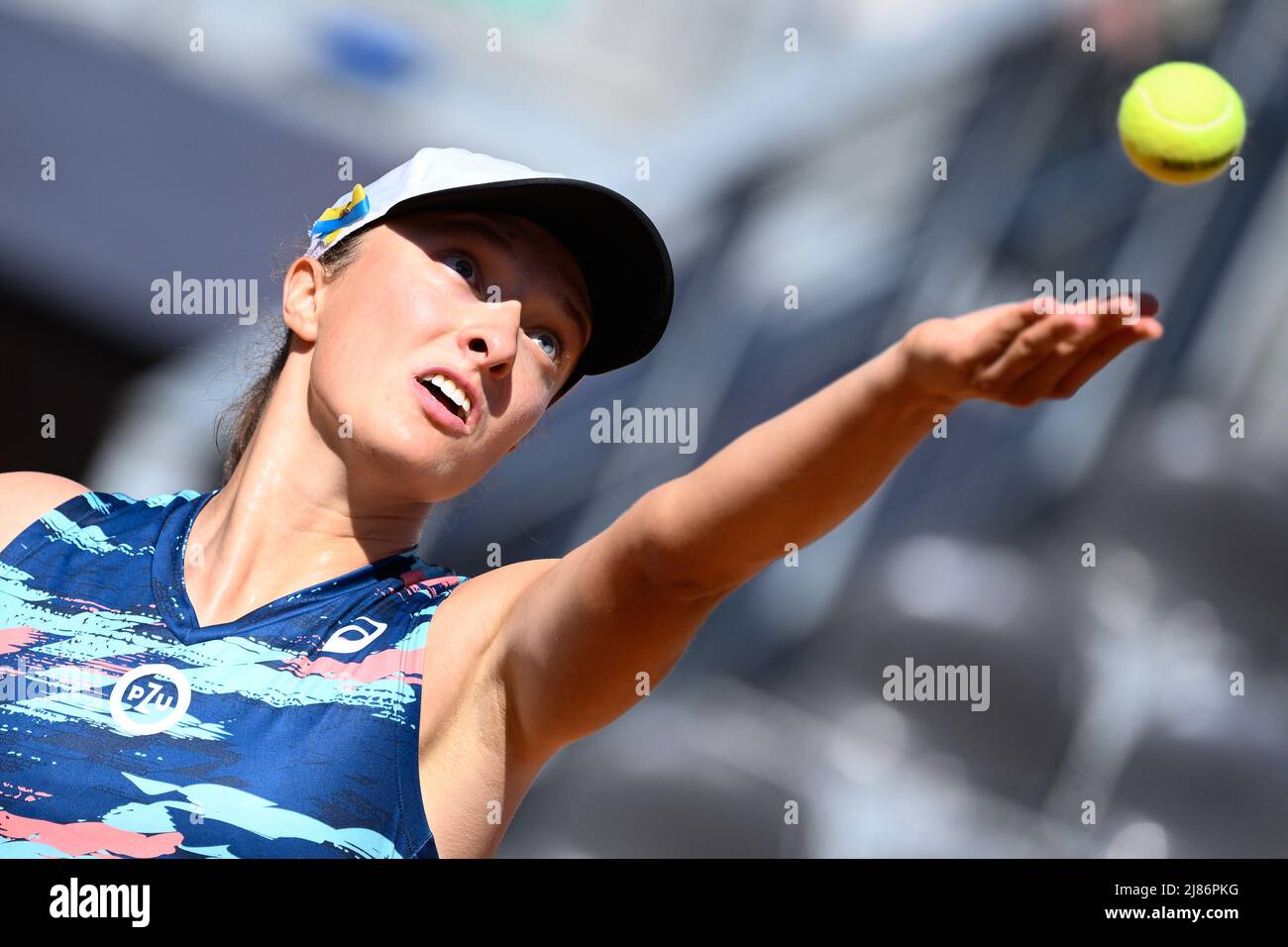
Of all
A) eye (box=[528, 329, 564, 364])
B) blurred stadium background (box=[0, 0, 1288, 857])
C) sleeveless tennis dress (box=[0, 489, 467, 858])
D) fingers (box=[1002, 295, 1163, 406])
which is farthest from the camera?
blurred stadium background (box=[0, 0, 1288, 857])

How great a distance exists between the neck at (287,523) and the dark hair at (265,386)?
0.15 m

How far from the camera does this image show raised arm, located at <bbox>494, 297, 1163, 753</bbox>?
1.17 metres

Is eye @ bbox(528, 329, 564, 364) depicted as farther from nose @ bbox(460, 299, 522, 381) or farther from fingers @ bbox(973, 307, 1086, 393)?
fingers @ bbox(973, 307, 1086, 393)

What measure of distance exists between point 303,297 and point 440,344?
0.31 m

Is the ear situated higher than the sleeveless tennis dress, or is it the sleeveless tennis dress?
the ear

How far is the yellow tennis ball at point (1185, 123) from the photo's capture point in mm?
1662

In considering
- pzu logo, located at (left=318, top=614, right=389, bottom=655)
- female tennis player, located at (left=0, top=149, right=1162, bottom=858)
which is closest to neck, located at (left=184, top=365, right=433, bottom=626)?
female tennis player, located at (left=0, top=149, right=1162, bottom=858)

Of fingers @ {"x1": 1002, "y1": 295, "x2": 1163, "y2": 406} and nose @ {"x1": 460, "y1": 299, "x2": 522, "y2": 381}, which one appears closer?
fingers @ {"x1": 1002, "y1": 295, "x2": 1163, "y2": 406}

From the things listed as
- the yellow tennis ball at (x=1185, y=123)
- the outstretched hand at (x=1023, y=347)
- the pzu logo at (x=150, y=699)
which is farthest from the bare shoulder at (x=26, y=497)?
the yellow tennis ball at (x=1185, y=123)

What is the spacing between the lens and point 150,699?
159 centimetres

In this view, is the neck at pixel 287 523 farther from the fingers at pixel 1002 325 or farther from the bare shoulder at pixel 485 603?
the fingers at pixel 1002 325

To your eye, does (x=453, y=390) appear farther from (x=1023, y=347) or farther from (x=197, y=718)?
(x=1023, y=347)

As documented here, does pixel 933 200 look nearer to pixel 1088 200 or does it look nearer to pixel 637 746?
pixel 1088 200

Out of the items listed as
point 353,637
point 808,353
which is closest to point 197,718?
point 353,637
